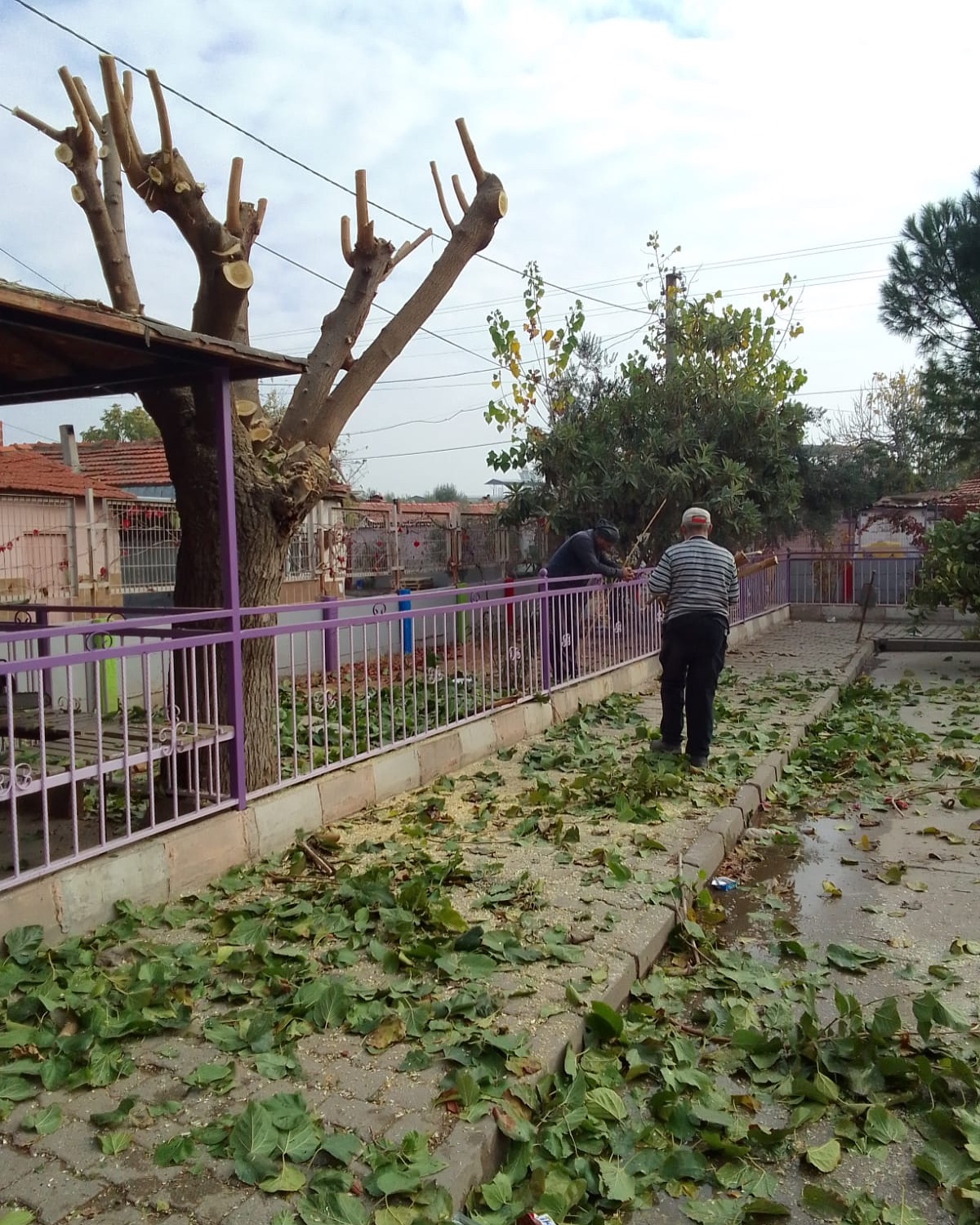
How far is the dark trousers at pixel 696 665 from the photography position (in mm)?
7152

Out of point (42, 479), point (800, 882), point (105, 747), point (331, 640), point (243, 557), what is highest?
point (42, 479)

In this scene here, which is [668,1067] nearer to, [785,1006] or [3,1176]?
[785,1006]

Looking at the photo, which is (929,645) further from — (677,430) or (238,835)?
(238,835)

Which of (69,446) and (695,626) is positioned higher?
(69,446)

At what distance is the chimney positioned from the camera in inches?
661

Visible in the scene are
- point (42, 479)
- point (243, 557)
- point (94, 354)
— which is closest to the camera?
point (94, 354)

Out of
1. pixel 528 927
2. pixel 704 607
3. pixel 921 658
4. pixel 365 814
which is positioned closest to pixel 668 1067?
pixel 528 927

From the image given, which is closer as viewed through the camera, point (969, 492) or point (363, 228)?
point (363, 228)

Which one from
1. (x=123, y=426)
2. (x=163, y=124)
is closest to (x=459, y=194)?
(x=163, y=124)

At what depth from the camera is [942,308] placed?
15742 mm

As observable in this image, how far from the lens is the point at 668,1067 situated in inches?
128

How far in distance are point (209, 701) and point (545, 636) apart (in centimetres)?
408

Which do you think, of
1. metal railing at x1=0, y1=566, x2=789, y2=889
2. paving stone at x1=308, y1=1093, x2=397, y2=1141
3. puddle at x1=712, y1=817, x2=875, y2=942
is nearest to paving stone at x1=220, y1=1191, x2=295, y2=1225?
paving stone at x1=308, y1=1093, x2=397, y2=1141

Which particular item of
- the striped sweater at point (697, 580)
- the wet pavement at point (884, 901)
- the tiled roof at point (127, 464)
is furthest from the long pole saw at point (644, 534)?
the tiled roof at point (127, 464)
